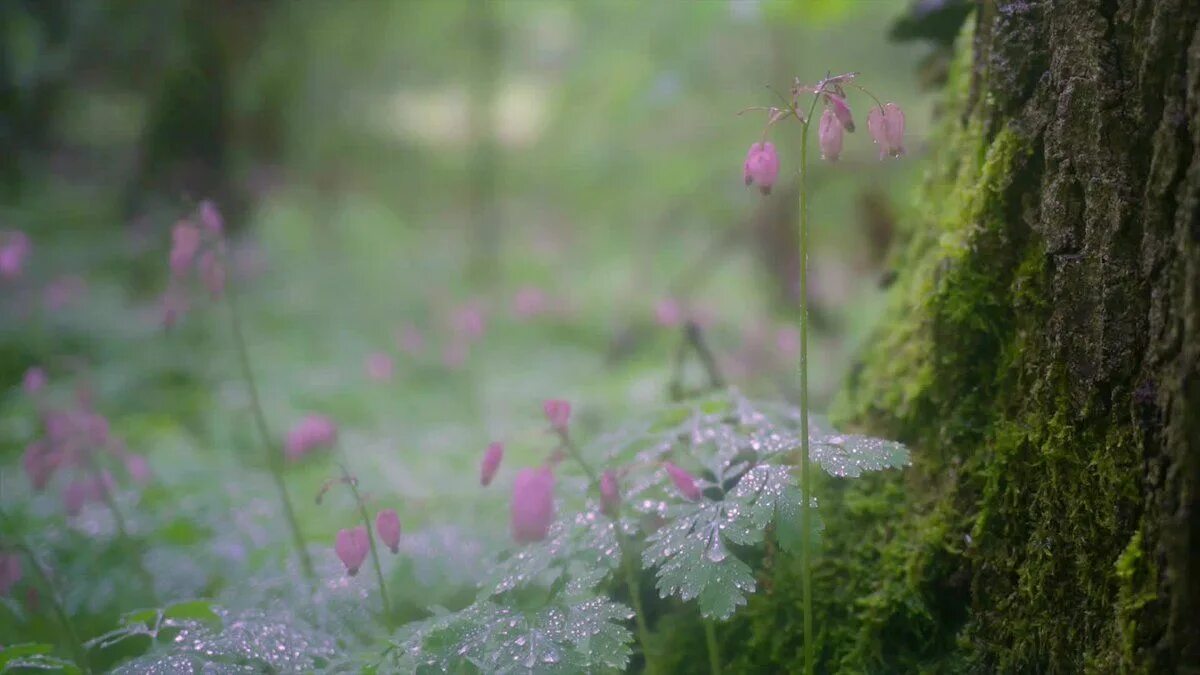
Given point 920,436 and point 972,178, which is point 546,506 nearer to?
point 920,436

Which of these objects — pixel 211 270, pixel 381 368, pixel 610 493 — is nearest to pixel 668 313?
pixel 381 368

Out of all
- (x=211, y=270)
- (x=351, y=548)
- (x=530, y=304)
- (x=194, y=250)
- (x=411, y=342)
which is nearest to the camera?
(x=351, y=548)

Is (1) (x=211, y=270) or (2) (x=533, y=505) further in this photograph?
(1) (x=211, y=270)

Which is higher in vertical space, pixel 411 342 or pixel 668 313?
pixel 668 313

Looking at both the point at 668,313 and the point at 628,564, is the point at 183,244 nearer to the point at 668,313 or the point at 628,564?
the point at 628,564

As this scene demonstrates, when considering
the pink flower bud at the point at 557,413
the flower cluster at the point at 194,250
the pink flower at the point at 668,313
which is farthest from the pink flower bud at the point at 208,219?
the pink flower at the point at 668,313

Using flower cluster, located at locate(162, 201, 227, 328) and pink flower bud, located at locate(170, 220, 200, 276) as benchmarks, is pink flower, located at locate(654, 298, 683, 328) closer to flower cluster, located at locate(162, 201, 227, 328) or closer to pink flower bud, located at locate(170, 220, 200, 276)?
flower cluster, located at locate(162, 201, 227, 328)

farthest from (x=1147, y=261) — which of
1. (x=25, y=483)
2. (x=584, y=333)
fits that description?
(x=584, y=333)
